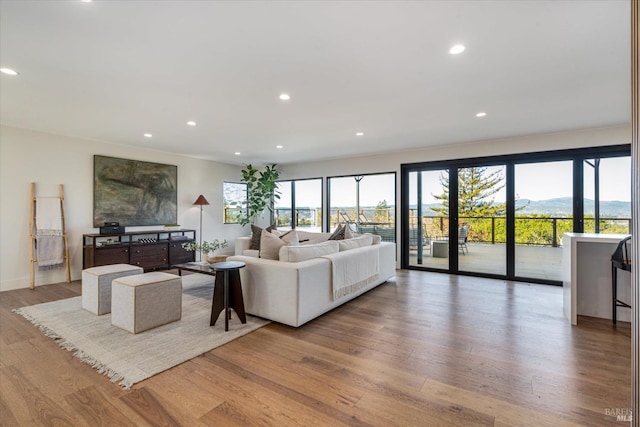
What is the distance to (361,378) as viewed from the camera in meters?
2.07

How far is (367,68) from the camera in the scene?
2.53m

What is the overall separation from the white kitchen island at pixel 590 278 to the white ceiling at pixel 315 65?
1.64 m

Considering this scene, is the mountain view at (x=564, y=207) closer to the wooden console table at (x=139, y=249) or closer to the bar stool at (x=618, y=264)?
the bar stool at (x=618, y=264)

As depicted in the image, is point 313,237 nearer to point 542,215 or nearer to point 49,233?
point 542,215

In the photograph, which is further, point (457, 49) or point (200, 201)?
point (200, 201)

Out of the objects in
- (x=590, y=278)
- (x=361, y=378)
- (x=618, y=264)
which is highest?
(x=618, y=264)

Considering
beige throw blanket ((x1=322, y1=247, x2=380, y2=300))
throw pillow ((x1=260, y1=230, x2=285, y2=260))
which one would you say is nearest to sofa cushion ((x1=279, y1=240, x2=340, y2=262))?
beige throw blanket ((x1=322, y1=247, x2=380, y2=300))

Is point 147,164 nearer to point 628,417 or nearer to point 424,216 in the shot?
point 424,216

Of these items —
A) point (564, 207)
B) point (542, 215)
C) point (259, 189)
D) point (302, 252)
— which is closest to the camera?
point (302, 252)

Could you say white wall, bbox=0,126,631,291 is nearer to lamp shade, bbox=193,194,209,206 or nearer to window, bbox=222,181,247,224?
lamp shade, bbox=193,194,209,206

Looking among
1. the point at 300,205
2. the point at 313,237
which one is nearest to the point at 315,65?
the point at 313,237

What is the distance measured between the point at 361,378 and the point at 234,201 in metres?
6.49

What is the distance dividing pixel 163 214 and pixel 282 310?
4.44m

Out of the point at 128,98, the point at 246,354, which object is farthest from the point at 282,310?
the point at 128,98
